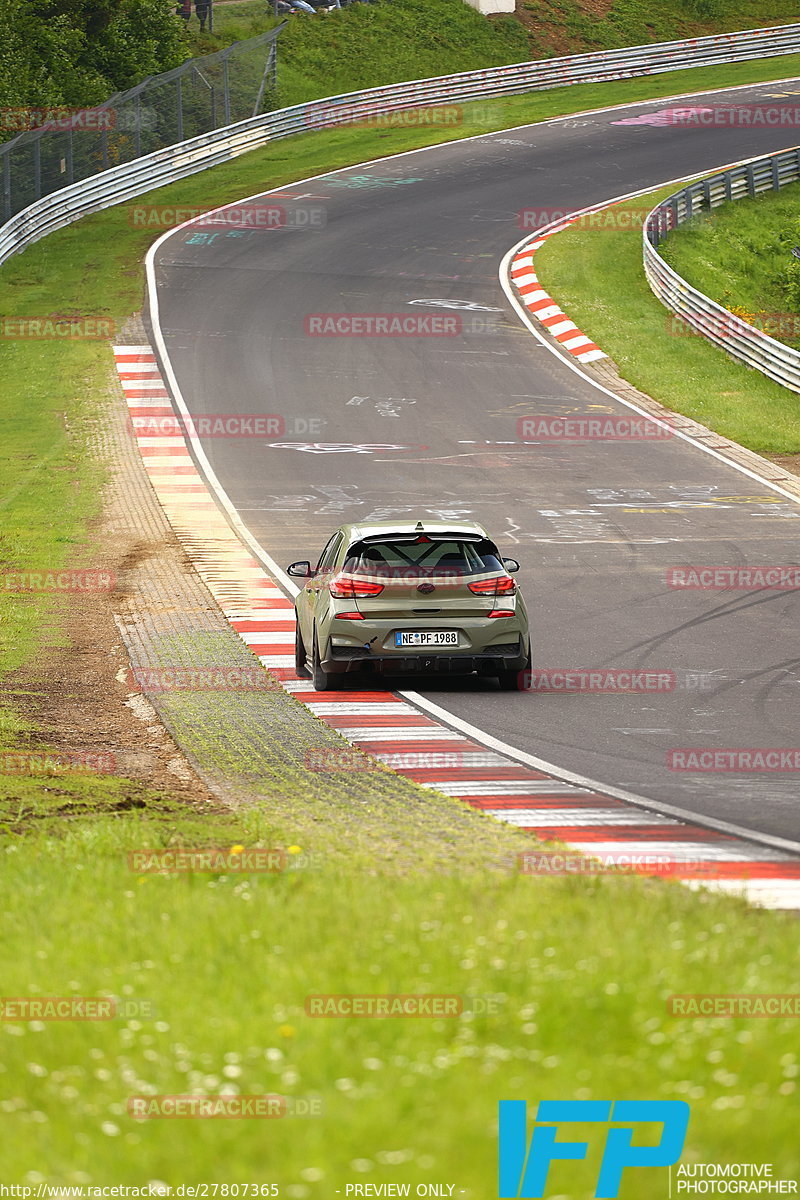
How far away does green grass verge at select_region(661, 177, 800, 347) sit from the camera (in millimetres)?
40844

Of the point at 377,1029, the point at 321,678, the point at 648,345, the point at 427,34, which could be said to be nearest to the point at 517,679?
the point at 321,678


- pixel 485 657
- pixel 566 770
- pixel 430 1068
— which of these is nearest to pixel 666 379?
pixel 485 657

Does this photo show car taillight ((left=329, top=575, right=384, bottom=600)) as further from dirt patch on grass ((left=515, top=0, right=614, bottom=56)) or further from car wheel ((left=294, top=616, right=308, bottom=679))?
dirt patch on grass ((left=515, top=0, right=614, bottom=56))

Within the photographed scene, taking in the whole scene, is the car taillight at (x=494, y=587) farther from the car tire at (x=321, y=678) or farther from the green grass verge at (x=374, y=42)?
Answer: the green grass verge at (x=374, y=42)

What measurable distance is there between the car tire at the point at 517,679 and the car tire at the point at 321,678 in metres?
1.64

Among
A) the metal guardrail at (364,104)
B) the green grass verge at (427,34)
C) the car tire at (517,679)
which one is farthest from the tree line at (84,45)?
the car tire at (517,679)

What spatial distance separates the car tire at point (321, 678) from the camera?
14.6 metres

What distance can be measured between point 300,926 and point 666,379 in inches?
1158

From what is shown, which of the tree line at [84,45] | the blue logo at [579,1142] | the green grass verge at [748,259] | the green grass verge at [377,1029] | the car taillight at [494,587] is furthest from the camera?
the tree line at [84,45]

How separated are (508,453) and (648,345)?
9.42 meters

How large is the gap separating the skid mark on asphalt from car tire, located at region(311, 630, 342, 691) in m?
0.13

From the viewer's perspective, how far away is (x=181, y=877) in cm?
734

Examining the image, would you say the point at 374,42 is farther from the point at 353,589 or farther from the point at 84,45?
the point at 353,589

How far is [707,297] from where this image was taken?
38438 millimetres
